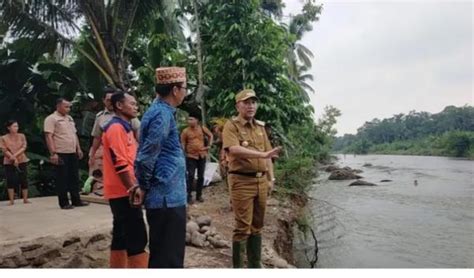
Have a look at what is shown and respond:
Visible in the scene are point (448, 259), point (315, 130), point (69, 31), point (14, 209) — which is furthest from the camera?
point (315, 130)

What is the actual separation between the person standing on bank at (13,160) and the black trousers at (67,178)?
1.38 ft

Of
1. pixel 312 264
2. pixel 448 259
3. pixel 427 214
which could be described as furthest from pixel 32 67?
pixel 427 214

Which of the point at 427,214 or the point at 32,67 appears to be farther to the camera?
the point at 427,214

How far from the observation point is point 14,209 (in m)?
2.79

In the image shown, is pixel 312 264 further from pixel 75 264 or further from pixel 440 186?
pixel 440 186

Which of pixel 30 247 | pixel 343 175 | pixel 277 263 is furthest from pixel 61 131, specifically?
pixel 343 175

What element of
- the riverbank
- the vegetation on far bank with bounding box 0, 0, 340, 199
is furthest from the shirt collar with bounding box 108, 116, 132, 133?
the vegetation on far bank with bounding box 0, 0, 340, 199

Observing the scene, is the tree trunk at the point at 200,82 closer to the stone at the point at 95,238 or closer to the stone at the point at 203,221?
the stone at the point at 203,221

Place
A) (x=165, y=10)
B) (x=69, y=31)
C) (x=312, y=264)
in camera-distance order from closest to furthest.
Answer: (x=312, y=264), (x=69, y=31), (x=165, y=10)

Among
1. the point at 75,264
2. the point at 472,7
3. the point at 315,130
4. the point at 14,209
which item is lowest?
the point at 75,264

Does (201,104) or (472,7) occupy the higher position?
(472,7)

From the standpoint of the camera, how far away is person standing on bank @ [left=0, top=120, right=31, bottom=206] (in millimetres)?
3023

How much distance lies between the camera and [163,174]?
1.46 meters

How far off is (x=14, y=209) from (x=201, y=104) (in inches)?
63.3
